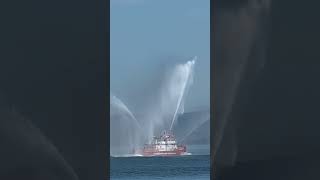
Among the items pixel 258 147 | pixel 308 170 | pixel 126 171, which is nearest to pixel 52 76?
pixel 258 147

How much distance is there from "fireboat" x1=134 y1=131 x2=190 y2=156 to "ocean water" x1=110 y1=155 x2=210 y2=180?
0.42 m

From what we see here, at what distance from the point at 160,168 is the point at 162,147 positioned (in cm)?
353

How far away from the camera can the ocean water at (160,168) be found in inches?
1355

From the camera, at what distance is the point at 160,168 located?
39.3m

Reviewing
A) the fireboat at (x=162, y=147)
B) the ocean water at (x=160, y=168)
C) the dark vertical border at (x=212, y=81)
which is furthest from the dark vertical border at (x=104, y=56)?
the fireboat at (x=162, y=147)

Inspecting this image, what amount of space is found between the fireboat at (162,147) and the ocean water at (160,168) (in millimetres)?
417

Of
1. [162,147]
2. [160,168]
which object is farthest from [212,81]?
[162,147]

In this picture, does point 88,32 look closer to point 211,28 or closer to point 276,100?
point 211,28

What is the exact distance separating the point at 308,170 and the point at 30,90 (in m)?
2.85

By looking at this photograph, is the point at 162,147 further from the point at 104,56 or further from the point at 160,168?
the point at 104,56

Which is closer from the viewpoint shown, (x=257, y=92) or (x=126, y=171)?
(x=257, y=92)

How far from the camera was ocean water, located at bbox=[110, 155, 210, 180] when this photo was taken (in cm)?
3441

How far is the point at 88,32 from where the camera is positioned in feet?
25.6

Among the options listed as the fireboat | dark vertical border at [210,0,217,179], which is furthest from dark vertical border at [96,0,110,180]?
the fireboat
